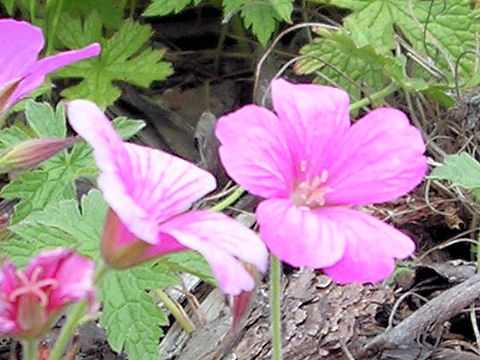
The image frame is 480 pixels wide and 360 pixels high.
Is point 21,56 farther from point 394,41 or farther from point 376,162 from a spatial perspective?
point 394,41

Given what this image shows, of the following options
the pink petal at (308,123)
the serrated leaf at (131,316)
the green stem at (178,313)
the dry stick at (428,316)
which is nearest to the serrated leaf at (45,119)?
the serrated leaf at (131,316)

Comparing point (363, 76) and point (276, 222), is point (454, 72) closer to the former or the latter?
point (363, 76)

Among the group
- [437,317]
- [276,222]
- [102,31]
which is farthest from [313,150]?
[102,31]

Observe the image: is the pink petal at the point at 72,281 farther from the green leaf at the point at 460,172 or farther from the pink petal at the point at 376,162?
the green leaf at the point at 460,172

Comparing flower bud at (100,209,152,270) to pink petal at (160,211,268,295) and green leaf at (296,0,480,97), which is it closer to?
pink petal at (160,211,268,295)

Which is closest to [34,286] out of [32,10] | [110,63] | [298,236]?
[298,236]

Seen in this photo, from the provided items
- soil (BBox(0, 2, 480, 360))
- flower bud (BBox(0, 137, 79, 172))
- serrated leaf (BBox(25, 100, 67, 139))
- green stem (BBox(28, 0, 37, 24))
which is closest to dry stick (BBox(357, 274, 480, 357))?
soil (BBox(0, 2, 480, 360))

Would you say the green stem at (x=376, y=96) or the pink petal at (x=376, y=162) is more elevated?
the pink petal at (x=376, y=162)

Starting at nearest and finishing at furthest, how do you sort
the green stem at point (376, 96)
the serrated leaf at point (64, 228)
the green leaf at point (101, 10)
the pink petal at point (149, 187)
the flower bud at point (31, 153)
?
the pink petal at point (149, 187)
the flower bud at point (31, 153)
the serrated leaf at point (64, 228)
the green stem at point (376, 96)
the green leaf at point (101, 10)
